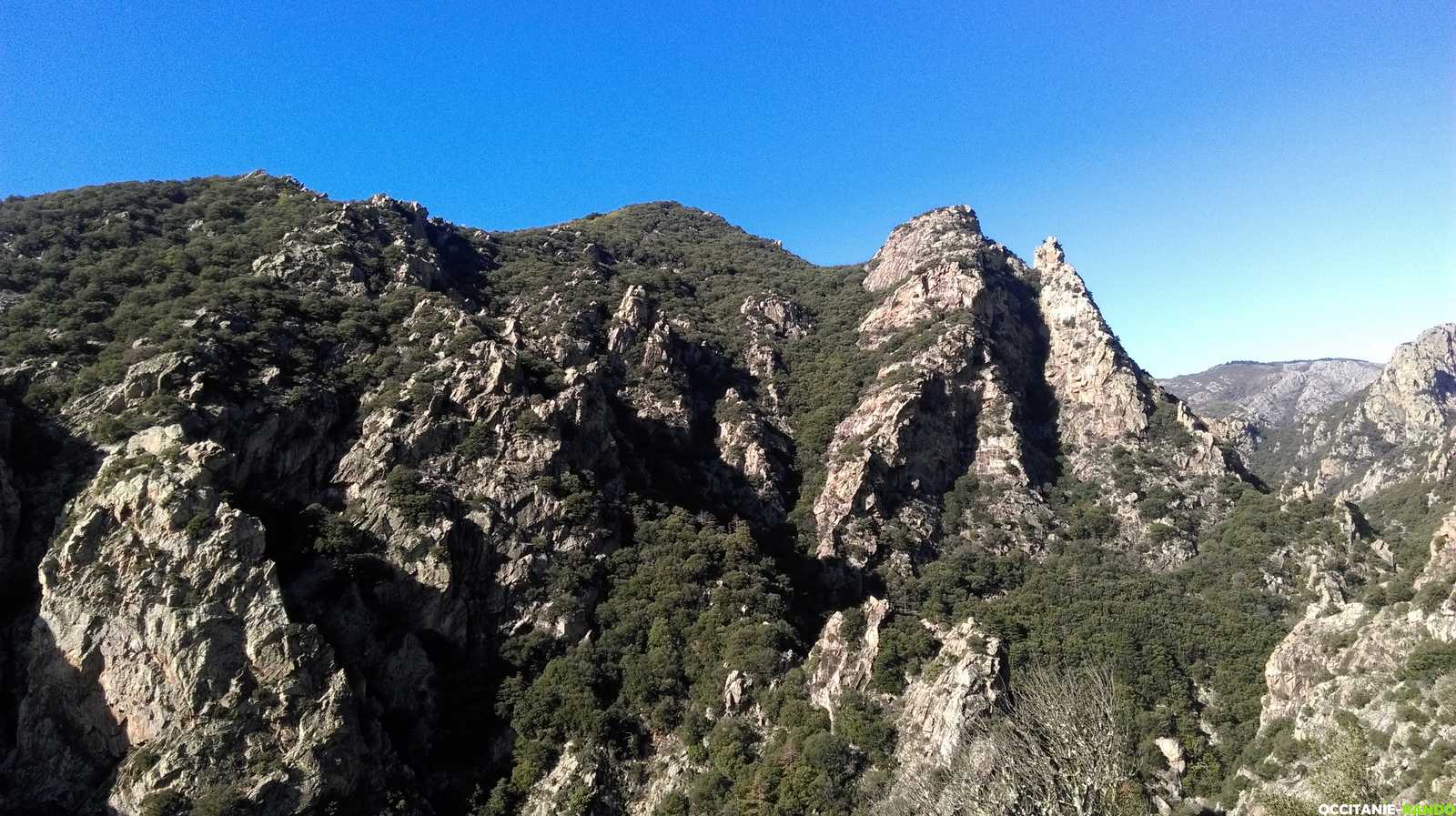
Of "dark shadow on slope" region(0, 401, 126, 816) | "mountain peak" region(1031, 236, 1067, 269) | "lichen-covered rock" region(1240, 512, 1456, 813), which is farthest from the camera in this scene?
"mountain peak" region(1031, 236, 1067, 269)

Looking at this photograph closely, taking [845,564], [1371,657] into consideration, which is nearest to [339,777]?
[845,564]

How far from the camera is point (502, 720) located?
46406 millimetres

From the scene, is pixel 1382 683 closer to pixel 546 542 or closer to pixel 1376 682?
pixel 1376 682

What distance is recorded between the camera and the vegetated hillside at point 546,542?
37.7 m

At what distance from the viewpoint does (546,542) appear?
5509cm

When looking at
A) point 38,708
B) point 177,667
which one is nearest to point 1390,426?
point 177,667

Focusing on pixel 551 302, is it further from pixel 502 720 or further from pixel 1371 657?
pixel 1371 657

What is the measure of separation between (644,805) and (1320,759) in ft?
122

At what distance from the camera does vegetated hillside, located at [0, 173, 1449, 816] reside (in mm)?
37656

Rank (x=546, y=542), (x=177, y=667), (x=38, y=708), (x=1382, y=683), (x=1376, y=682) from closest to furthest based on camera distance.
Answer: (x=38, y=708), (x=1382, y=683), (x=1376, y=682), (x=177, y=667), (x=546, y=542)

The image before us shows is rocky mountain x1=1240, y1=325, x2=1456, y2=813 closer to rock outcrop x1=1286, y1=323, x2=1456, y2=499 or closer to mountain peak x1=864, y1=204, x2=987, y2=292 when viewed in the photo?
rock outcrop x1=1286, y1=323, x2=1456, y2=499

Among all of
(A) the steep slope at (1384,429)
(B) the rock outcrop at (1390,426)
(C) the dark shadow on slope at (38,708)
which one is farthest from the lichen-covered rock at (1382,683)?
(B) the rock outcrop at (1390,426)

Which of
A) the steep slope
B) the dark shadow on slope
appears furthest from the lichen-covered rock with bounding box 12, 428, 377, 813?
the steep slope

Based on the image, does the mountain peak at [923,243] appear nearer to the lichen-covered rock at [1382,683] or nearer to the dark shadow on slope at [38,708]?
the lichen-covered rock at [1382,683]
